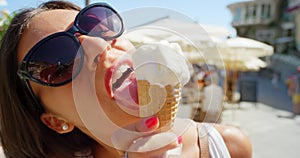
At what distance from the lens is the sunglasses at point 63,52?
0.76 meters

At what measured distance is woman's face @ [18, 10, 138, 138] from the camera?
0.70m

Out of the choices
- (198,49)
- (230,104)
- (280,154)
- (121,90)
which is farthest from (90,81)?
(230,104)

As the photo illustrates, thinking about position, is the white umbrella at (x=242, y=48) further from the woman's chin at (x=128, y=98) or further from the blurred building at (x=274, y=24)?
the blurred building at (x=274, y=24)

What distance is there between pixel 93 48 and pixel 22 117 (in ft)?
1.26

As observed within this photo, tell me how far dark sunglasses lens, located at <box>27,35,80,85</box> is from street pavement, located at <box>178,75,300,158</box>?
4.92m

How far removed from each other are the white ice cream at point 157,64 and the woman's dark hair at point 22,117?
37 centimetres

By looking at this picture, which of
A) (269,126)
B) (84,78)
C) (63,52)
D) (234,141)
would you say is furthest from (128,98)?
(269,126)

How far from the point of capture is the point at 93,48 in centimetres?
74

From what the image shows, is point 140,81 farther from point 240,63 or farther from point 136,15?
point 240,63

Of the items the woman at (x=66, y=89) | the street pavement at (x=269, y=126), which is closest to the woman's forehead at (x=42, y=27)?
the woman at (x=66, y=89)

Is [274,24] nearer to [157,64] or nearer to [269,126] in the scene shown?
[269,126]

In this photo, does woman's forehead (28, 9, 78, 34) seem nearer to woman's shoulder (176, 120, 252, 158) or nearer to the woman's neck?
the woman's neck

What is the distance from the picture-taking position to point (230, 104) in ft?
30.2

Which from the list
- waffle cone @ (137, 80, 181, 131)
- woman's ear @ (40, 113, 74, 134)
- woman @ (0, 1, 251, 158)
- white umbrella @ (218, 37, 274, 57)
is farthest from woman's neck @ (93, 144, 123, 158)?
white umbrella @ (218, 37, 274, 57)
